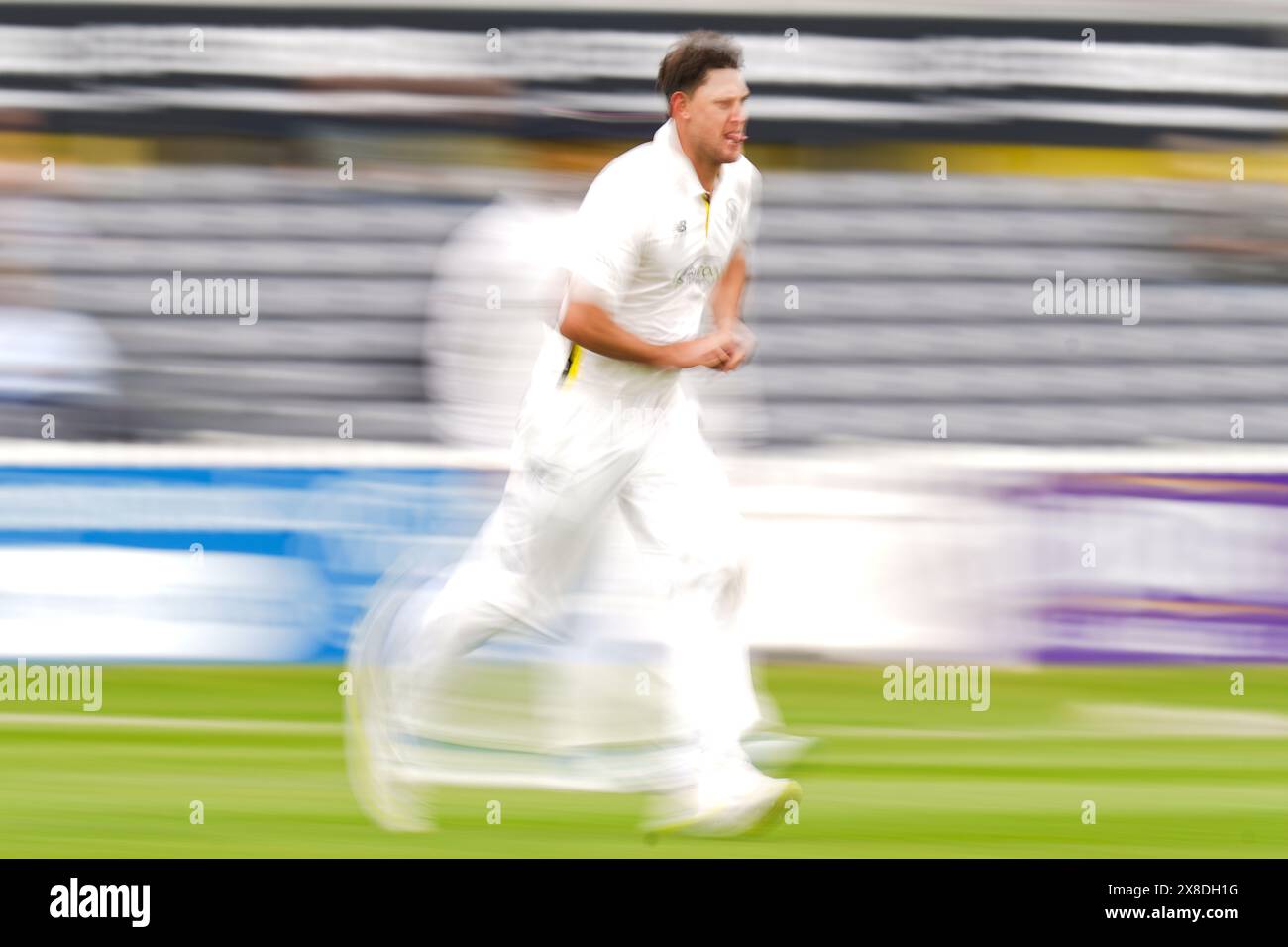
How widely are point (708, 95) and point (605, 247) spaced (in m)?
0.41

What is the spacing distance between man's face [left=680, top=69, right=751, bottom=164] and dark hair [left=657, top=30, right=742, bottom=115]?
0.02 meters

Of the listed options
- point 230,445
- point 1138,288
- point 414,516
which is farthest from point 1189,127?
point 230,445

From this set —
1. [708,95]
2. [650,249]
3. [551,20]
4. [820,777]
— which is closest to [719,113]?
[708,95]

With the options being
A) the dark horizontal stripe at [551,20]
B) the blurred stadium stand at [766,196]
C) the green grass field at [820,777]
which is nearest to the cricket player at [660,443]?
the green grass field at [820,777]

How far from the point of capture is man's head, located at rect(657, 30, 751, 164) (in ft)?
15.7

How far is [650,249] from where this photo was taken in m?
4.86

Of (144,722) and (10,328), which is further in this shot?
(10,328)

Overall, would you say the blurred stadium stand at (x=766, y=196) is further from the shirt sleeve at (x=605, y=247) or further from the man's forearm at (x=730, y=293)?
the shirt sleeve at (x=605, y=247)

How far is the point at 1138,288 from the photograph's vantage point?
771 centimetres

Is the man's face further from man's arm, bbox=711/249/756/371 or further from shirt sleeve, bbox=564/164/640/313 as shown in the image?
man's arm, bbox=711/249/756/371

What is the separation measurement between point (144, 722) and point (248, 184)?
1.96 meters

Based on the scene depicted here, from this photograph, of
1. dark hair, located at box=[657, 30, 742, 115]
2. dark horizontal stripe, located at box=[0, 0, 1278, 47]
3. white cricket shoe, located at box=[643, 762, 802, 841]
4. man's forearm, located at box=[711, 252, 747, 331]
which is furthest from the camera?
Answer: dark horizontal stripe, located at box=[0, 0, 1278, 47]

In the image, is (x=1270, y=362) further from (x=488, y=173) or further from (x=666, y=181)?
(x=666, y=181)

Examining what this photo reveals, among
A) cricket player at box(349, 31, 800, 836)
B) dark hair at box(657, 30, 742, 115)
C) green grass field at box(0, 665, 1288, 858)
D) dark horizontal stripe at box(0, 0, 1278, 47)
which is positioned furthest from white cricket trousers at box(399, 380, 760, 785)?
dark horizontal stripe at box(0, 0, 1278, 47)
